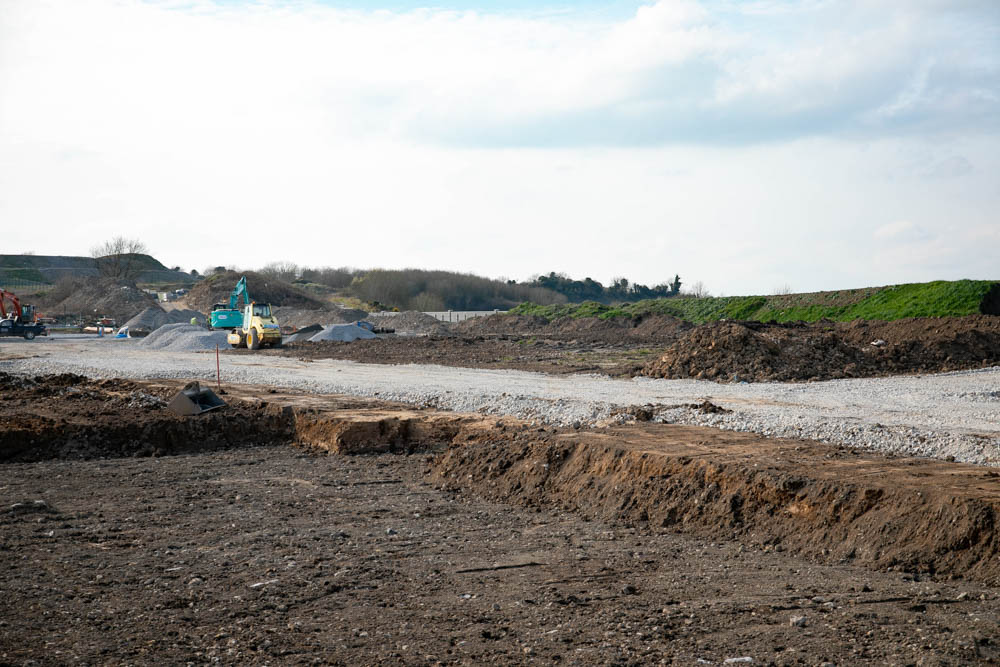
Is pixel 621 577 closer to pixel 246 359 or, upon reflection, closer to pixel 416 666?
pixel 416 666

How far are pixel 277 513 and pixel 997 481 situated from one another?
7.46 m

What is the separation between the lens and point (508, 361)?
2733 cm

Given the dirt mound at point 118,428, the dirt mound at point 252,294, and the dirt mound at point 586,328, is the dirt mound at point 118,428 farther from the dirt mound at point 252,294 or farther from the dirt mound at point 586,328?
the dirt mound at point 252,294

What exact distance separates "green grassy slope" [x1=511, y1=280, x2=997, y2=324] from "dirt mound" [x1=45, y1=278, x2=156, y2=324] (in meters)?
29.9

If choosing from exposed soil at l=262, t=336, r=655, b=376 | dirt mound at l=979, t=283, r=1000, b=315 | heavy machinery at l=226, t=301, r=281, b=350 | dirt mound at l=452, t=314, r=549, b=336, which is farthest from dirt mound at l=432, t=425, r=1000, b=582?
dirt mound at l=452, t=314, r=549, b=336

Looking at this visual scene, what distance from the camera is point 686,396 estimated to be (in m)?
16.8

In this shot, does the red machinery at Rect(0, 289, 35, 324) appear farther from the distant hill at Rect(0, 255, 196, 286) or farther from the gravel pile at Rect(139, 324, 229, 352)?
the distant hill at Rect(0, 255, 196, 286)

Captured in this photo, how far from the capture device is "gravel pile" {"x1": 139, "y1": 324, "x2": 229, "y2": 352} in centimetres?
3456

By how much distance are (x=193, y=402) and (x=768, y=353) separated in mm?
14022

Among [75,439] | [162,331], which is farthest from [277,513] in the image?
[162,331]

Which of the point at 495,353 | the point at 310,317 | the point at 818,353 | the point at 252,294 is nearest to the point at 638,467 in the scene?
the point at 818,353

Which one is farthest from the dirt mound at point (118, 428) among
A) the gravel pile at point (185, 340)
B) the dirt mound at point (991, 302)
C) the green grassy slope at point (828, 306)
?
the dirt mound at point (991, 302)

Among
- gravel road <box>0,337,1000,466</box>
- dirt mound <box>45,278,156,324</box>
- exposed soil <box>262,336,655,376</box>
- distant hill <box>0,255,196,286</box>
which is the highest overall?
distant hill <box>0,255,196,286</box>

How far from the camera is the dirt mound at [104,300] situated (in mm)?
60503
